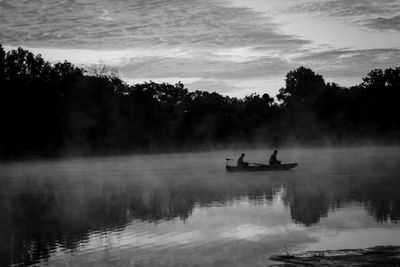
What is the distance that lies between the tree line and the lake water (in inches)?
1404

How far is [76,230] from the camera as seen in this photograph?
60.2 ft

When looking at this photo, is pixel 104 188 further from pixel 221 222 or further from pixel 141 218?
pixel 221 222

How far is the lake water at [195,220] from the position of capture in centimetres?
1431

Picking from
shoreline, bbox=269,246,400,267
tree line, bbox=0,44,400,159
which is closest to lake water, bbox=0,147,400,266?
shoreline, bbox=269,246,400,267

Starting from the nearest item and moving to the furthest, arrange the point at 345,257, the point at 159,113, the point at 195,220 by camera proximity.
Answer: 1. the point at 345,257
2. the point at 195,220
3. the point at 159,113

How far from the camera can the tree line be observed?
6969 cm

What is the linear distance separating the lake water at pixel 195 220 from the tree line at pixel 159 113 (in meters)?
35.7

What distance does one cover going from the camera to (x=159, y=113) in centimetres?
9400

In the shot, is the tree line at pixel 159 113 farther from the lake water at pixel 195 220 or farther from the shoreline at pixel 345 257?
the shoreline at pixel 345 257

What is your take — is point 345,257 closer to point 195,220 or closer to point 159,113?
point 195,220

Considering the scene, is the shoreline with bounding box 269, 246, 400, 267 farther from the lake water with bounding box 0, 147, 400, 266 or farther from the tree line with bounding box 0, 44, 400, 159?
the tree line with bounding box 0, 44, 400, 159

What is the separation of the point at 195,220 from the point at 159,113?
7477 cm

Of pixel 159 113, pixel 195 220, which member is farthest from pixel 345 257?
pixel 159 113

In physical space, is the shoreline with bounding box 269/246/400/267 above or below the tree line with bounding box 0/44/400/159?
below
